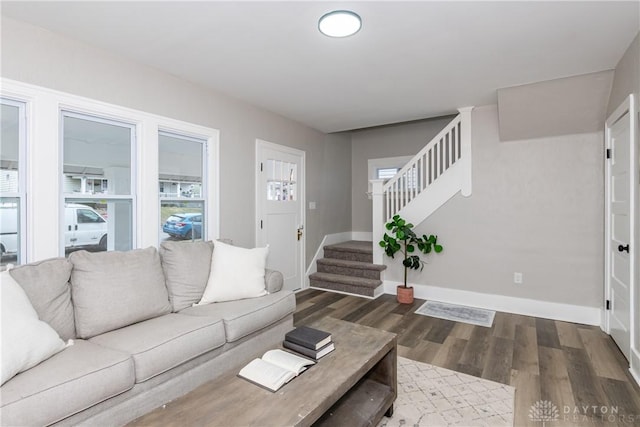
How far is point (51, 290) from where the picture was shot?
188 centimetres

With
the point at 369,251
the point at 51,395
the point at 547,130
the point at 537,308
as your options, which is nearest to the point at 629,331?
the point at 537,308

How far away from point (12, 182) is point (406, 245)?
153 inches

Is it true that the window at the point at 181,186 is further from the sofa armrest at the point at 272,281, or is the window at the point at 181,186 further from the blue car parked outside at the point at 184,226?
the sofa armrest at the point at 272,281

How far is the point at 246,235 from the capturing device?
3.79 metres

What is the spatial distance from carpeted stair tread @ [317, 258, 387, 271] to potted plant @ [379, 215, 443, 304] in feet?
0.96

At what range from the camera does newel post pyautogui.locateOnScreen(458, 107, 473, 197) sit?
394 centimetres

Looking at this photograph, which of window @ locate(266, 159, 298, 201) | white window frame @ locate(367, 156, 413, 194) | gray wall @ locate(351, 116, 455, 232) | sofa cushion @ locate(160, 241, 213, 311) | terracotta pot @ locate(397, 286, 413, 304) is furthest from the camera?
white window frame @ locate(367, 156, 413, 194)

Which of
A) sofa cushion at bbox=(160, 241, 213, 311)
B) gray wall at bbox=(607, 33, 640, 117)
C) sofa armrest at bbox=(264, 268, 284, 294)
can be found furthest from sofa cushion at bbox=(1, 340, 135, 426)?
gray wall at bbox=(607, 33, 640, 117)

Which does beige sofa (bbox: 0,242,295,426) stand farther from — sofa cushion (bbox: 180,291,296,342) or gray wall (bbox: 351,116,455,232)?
gray wall (bbox: 351,116,455,232)

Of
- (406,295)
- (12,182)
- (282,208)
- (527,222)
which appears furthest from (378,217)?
Result: (12,182)

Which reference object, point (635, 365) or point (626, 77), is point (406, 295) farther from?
point (626, 77)

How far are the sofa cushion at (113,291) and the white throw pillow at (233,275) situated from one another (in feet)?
1.20

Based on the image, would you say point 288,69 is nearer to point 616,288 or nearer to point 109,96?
point 109,96

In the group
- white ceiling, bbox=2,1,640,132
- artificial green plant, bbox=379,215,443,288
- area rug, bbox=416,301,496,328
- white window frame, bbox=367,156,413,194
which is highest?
white ceiling, bbox=2,1,640,132
